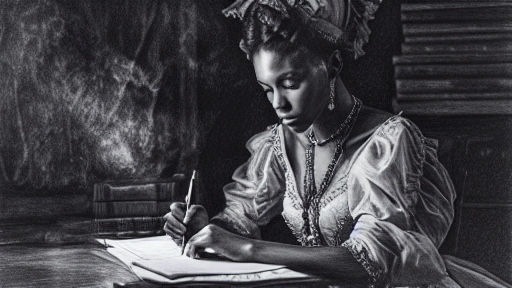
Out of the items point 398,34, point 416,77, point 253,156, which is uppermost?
point 398,34

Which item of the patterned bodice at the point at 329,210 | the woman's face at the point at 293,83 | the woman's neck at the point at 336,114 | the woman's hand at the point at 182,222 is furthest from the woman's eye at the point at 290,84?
the woman's hand at the point at 182,222

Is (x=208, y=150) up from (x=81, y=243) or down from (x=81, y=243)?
up

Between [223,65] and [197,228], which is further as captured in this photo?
[223,65]

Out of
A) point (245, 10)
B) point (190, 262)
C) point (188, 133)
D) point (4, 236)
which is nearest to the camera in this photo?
point (190, 262)

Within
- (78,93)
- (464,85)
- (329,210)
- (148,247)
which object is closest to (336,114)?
(329,210)

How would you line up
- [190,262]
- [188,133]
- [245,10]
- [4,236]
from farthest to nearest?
[188,133]
[4,236]
[245,10]
[190,262]

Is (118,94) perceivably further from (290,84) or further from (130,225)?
(290,84)

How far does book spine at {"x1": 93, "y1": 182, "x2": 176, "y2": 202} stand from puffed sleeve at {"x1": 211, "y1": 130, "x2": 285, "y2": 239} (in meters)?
0.17

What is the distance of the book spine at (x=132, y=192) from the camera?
1624 mm

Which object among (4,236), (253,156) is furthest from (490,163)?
(4,236)

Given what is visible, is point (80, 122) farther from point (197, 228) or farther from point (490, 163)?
point (490, 163)

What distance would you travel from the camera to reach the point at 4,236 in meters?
1.58

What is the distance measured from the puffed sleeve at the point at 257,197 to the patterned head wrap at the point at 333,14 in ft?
1.04

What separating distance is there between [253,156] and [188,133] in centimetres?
18
